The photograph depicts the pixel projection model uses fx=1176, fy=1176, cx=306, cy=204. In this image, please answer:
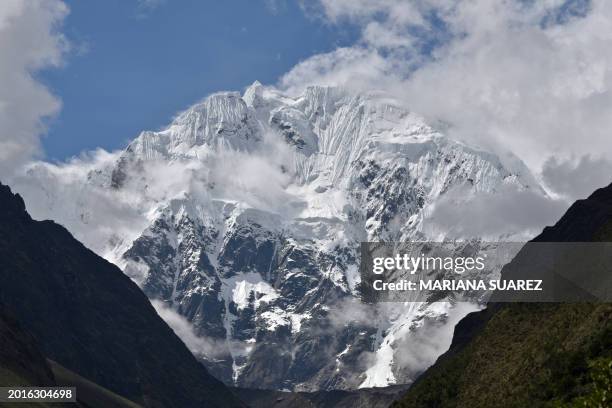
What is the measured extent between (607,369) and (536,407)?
90.4 meters

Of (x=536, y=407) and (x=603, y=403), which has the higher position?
(x=536, y=407)

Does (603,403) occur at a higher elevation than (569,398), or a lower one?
lower

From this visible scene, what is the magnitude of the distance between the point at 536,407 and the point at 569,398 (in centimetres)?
1296

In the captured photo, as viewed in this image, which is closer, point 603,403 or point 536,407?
point 603,403

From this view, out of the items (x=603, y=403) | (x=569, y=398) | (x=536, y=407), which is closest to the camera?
(x=603, y=403)

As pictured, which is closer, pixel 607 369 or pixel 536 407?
pixel 607 369

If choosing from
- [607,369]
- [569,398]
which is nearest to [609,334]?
[569,398]

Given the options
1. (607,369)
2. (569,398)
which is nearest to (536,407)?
(569,398)

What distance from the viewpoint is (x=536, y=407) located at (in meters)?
200

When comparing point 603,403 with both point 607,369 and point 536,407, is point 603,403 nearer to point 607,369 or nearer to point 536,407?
point 607,369

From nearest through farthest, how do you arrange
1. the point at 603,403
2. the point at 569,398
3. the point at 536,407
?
the point at 603,403 → the point at 569,398 → the point at 536,407

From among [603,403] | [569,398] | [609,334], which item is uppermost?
[609,334]

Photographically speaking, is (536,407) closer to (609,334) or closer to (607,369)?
(609,334)

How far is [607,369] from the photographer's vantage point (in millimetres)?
112062
